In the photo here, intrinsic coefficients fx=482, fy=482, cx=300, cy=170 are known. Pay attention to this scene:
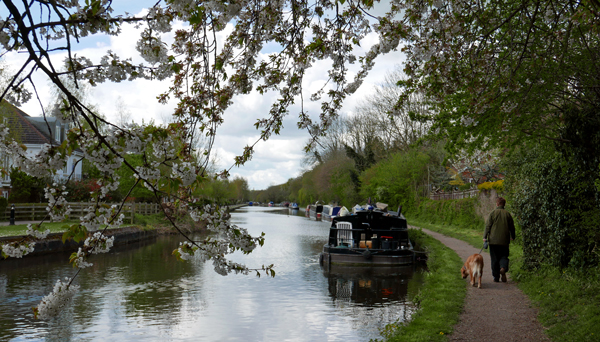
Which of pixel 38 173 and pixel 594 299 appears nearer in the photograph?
pixel 38 173

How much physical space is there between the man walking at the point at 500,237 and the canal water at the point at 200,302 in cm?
212

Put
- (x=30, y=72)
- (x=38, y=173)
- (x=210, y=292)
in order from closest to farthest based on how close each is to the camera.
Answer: (x=30, y=72) → (x=38, y=173) → (x=210, y=292)

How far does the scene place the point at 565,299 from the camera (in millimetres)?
7246

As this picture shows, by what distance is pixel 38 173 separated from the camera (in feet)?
10.2

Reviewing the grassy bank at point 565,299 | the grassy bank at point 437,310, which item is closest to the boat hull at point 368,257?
the grassy bank at point 437,310

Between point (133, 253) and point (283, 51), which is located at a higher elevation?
point (283, 51)

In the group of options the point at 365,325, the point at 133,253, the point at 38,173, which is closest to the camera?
the point at 38,173

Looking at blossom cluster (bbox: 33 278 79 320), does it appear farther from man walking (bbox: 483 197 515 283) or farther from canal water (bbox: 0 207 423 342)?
man walking (bbox: 483 197 515 283)

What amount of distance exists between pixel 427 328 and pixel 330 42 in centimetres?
422

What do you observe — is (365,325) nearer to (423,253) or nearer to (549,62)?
(549,62)

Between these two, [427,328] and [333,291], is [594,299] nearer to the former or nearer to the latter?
[427,328]

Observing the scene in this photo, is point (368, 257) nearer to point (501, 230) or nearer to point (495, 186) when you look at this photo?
point (501, 230)

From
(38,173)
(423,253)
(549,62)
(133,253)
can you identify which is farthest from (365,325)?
(133,253)

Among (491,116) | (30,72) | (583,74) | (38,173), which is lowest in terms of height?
(38,173)
